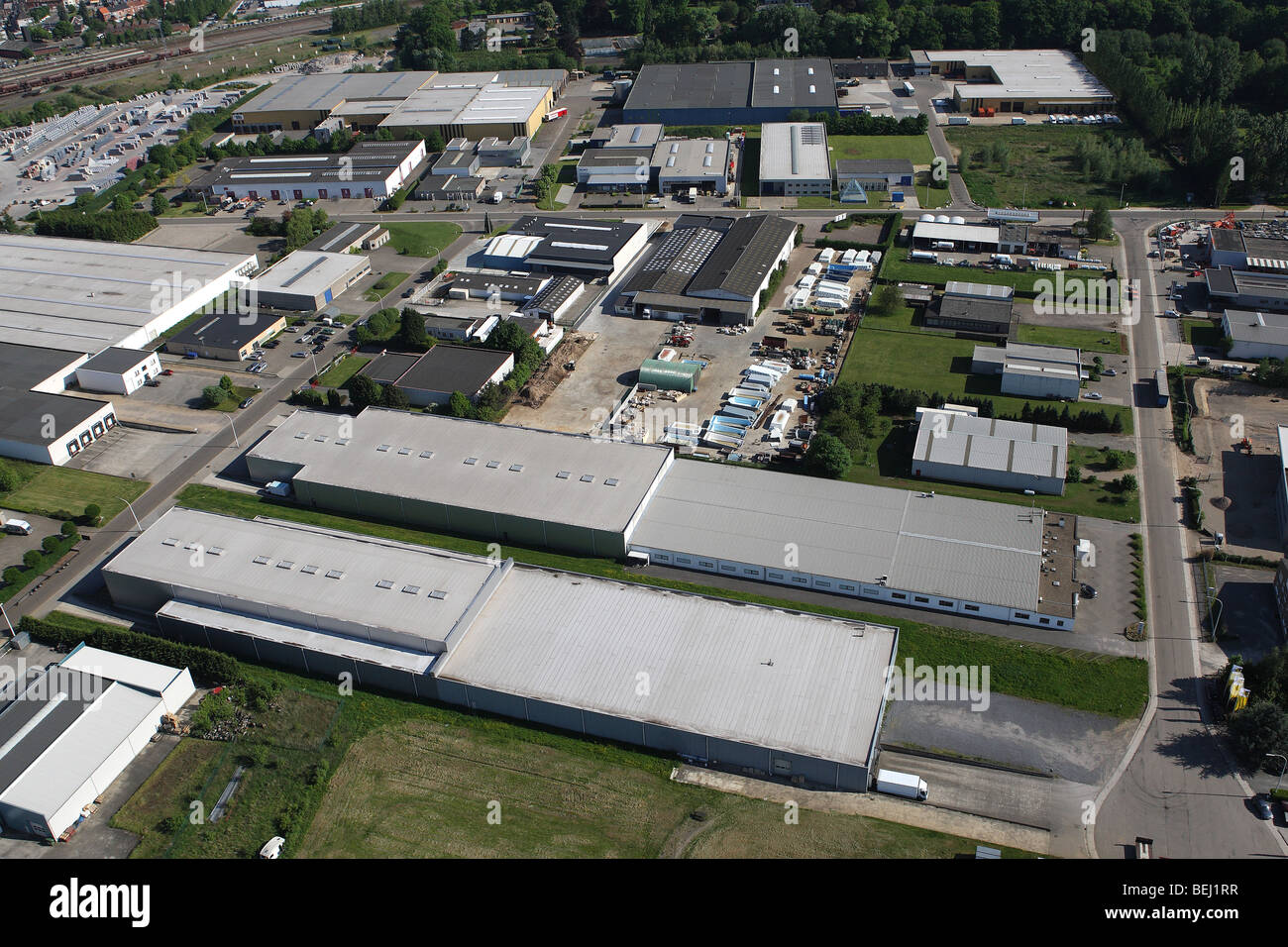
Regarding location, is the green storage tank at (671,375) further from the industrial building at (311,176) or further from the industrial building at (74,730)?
the industrial building at (311,176)

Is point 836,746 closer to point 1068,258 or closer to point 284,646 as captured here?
point 284,646

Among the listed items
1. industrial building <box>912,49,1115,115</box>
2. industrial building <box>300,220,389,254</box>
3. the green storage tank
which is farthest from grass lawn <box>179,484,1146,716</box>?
industrial building <box>912,49,1115,115</box>

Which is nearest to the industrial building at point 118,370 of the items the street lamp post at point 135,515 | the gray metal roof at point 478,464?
the street lamp post at point 135,515

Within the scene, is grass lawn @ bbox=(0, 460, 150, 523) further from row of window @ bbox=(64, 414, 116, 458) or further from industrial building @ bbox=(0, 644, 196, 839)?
industrial building @ bbox=(0, 644, 196, 839)
